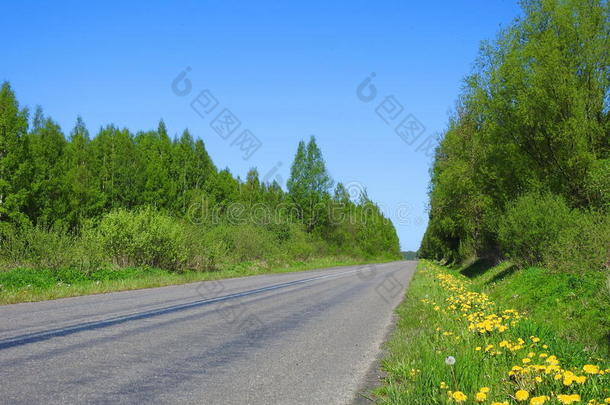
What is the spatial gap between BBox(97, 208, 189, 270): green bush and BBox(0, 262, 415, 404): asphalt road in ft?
29.3

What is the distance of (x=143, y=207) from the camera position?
35.2 metres

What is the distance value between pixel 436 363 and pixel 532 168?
691 inches

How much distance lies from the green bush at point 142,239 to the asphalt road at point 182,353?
29.3ft

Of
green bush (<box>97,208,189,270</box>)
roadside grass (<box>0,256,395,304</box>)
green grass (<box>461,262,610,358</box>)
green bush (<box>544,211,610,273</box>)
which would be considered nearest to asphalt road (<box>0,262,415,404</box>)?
roadside grass (<box>0,256,395,304</box>)

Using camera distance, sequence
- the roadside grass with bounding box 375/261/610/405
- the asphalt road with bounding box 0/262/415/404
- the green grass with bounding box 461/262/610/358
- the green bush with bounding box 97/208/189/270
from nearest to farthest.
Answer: the roadside grass with bounding box 375/261/610/405 → the asphalt road with bounding box 0/262/415/404 → the green grass with bounding box 461/262/610/358 → the green bush with bounding box 97/208/189/270

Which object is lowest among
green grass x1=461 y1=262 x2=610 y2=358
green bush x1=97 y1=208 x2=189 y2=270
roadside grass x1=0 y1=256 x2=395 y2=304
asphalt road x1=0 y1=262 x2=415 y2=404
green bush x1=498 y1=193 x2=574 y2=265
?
green grass x1=461 y1=262 x2=610 y2=358

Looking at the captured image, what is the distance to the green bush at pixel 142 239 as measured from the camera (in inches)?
749

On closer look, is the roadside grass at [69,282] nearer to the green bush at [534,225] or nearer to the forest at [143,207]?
the forest at [143,207]

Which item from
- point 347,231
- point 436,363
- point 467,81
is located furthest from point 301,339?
point 347,231

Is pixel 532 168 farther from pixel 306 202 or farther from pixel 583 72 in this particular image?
pixel 306 202

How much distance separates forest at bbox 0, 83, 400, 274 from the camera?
18062 mm

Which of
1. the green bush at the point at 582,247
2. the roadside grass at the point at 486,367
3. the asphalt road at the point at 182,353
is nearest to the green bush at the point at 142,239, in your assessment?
the asphalt road at the point at 182,353

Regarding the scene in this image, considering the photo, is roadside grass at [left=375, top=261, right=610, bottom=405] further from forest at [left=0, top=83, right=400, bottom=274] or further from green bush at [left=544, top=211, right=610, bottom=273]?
forest at [left=0, top=83, right=400, bottom=274]

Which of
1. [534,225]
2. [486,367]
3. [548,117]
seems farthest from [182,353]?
[548,117]
